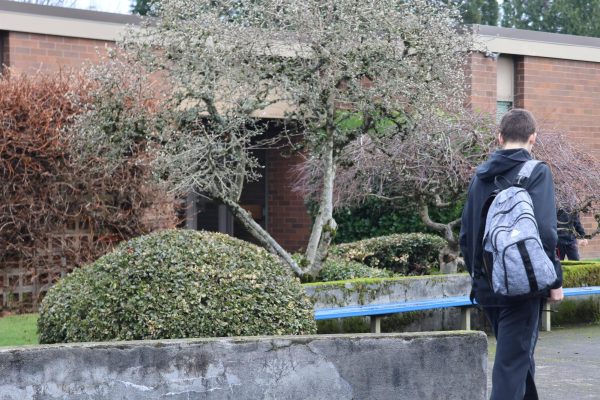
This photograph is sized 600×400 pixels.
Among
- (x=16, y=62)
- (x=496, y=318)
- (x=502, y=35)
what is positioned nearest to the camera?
(x=496, y=318)

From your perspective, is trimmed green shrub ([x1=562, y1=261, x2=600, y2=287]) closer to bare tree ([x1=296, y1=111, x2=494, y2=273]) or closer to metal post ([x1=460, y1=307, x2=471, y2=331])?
bare tree ([x1=296, y1=111, x2=494, y2=273])

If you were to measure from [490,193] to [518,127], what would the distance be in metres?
0.42

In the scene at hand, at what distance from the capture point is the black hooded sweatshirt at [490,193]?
5875mm

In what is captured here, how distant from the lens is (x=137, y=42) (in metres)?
10.9

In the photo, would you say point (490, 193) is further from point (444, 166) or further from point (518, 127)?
point (444, 166)

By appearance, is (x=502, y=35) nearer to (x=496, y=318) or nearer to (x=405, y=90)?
(x=405, y=90)

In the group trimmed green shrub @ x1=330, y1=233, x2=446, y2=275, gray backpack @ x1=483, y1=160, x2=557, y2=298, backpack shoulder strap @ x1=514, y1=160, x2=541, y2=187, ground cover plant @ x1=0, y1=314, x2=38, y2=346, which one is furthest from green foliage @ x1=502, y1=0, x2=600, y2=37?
gray backpack @ x1=483, y1=160, x2=557, y2=298

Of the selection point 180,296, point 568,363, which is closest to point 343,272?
point 568,363

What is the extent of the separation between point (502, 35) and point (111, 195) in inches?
347

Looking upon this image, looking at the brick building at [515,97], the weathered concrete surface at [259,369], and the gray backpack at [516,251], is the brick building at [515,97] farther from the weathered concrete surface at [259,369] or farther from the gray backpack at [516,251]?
the gray backpack at [516,251]

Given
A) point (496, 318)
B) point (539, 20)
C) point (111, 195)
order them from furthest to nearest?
point (539, 20), point (111, 195), point (496, 318)

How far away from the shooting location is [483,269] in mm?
6023

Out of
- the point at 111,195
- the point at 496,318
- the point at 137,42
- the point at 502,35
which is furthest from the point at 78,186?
the point at 502,35

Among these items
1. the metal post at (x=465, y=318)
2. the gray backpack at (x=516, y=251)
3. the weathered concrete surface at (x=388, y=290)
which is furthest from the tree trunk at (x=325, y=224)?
the gray backpack at (x=516, y=251)
